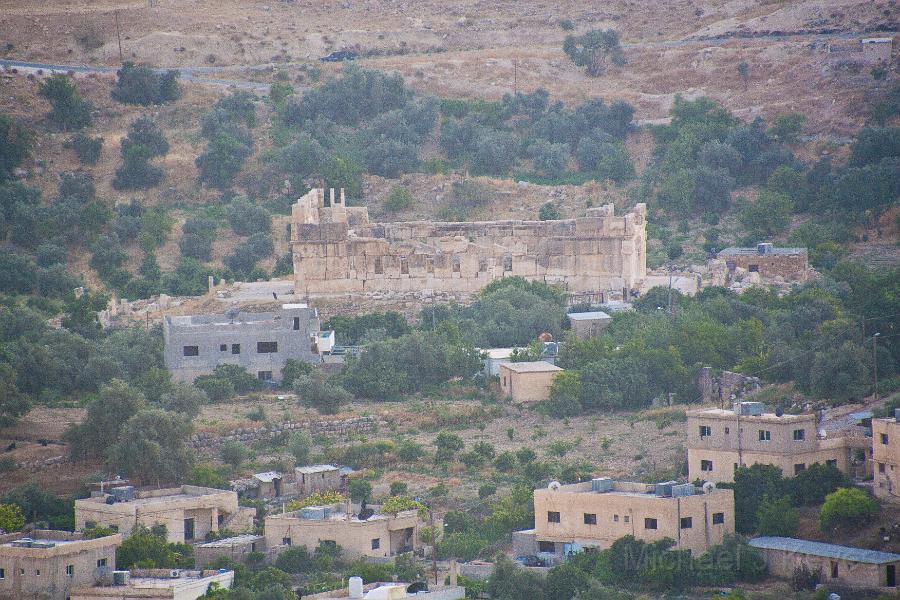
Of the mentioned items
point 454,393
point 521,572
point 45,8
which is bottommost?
point 521,572

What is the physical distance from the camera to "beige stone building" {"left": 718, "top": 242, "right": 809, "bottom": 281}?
198 ft

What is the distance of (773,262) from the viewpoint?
60.7m

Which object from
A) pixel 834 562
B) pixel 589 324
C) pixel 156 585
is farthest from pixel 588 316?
pixel 156 585

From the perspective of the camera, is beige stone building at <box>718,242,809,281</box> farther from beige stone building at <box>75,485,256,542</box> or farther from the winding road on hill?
beige stone building at <box>75,485,256,542</box>

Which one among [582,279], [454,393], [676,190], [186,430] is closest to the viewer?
[186,430]

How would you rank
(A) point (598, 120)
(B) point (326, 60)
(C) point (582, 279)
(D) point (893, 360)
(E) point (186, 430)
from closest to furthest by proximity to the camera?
1. (E) point (186, 430)
2. (D) point (893, 360)
3. (C) point (582, 279)
4. (A) point (598, 120)
5. (B) point (326, 60)

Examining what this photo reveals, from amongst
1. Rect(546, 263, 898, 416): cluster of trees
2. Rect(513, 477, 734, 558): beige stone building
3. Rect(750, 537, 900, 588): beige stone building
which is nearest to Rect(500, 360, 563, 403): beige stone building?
Rect(546, 263, 898, 416): cluster of trees

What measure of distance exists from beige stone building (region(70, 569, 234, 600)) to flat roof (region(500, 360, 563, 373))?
45.9 ft

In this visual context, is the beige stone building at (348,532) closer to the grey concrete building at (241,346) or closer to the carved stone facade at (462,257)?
the grey concrete building at (241,346)

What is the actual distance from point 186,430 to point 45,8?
47.7m

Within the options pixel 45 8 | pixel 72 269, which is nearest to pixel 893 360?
Result: pixel 72 269

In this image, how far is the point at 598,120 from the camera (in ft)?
248

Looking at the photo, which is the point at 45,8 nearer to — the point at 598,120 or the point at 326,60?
the point at 326,60

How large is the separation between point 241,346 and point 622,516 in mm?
15892
